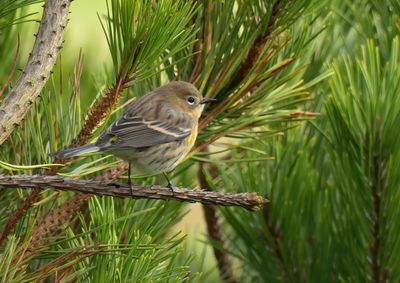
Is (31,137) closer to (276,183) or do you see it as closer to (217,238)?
(276,183)

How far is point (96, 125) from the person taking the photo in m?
1.17

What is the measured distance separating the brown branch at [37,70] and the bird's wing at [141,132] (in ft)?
1.37

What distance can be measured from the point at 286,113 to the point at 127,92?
319 mm

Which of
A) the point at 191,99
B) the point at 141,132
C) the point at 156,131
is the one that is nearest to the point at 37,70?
the point at 191,99

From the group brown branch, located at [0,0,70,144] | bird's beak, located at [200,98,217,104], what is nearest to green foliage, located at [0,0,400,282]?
bird's beak, located at [200,98,217,104]

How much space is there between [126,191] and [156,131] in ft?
3.08

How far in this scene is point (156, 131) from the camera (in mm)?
2014

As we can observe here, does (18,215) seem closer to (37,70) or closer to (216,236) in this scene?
(37,70)

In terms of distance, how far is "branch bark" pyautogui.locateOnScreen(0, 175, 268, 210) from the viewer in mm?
989

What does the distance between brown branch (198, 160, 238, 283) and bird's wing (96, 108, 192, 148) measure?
0.13m

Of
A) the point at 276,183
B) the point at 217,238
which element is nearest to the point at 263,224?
the point at 276,183

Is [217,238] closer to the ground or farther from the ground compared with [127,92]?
closer to the ground

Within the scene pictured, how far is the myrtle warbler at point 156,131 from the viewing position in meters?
1.46

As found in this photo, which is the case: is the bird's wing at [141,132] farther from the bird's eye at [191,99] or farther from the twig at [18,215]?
the twig at [18,215]
